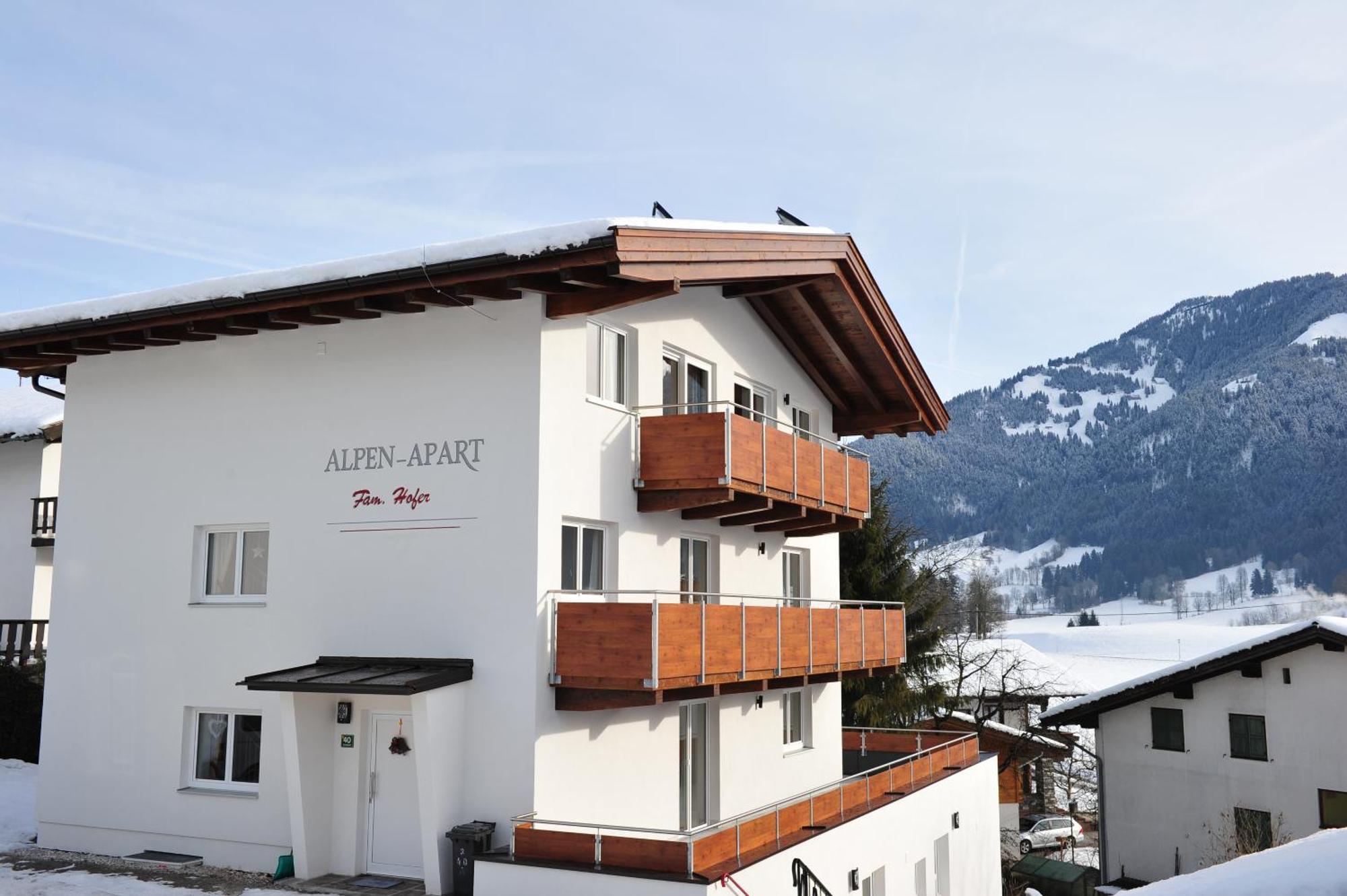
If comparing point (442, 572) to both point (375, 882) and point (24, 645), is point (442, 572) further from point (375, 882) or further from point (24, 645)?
point (24, 645)

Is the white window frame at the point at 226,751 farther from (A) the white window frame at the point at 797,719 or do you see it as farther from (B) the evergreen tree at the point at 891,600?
(B) the evergreen tree at the point at 891,600

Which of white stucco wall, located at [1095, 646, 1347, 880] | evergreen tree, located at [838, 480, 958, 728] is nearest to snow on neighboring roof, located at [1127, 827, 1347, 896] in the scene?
white stucco wall, located at [1095, 646, 1347, 880]

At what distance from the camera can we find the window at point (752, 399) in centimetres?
2088

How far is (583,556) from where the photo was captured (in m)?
16.1

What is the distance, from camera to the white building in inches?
565

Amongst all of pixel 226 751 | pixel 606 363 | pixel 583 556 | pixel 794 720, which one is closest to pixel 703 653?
pixel 583 556

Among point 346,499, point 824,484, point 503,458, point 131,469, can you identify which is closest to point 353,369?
point 346,499

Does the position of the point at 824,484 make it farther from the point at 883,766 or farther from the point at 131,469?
the point at 131,469

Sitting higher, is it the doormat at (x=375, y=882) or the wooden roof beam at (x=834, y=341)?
the wooden roof beam at (x=834, y=341)

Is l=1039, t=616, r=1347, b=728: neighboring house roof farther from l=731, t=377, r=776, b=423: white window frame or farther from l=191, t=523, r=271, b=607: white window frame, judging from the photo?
l=191, t=523, r=271, b=607: white window frame

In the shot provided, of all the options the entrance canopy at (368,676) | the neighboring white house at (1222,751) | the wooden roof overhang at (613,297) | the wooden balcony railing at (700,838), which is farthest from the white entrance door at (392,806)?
the neighboring white house at (1222,751)

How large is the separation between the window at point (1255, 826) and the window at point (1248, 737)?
0.25 metres

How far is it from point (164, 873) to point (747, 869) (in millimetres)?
7625

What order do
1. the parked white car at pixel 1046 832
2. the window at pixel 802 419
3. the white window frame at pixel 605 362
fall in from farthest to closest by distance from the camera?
the parked white car at pixel 1046 832 < the window at pixel 802 419 < the white window frame at pixel 605 362
